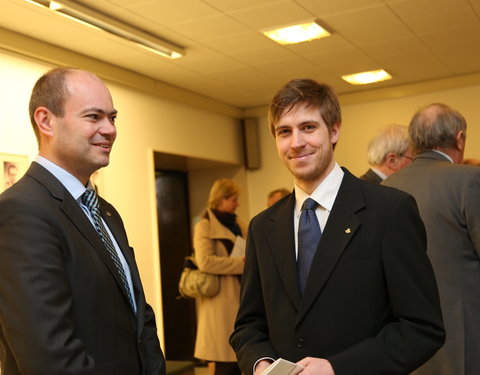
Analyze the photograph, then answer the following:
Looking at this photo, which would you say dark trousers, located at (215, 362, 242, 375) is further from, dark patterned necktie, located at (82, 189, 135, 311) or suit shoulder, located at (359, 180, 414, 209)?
suit shoulder, located at (359, 180, 414, 209)

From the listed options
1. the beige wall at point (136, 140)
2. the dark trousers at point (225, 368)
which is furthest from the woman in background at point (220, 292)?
the beige wall at point (136, 140)

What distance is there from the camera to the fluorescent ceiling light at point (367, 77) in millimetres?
7426

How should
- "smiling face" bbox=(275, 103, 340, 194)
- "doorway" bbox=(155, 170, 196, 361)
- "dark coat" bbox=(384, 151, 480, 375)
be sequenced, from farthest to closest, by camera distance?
"doorway" bbox=(155, 170, 196, 361)
"dark coat" bbox=(384, 151, 480, 375)
"smiling face" bbox=(275, 103, 340, 194)

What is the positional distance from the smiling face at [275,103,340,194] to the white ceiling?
3.00m

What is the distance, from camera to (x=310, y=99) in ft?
6.49

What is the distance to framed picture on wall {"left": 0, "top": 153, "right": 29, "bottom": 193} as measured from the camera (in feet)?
16.4

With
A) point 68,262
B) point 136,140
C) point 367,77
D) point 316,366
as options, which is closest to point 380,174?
point 316,366

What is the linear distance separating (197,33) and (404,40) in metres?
2.04

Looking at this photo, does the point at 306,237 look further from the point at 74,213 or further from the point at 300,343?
the point at 74,213

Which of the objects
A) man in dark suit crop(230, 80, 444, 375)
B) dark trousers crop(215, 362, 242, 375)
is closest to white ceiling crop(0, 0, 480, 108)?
dark trousers crop(215, 362, 242, 375)

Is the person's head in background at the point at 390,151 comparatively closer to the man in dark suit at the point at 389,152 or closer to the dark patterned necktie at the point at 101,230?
the man in dark suit at the point at 389,152

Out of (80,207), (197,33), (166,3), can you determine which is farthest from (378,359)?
(197,33)

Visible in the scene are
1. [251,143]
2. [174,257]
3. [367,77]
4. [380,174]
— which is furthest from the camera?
[251,143]

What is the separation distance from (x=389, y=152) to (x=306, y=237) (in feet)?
6.97
